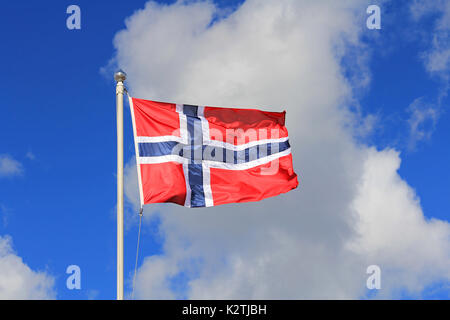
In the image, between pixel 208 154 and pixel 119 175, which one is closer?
pixel 119 175

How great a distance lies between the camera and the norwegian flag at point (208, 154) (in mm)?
21719

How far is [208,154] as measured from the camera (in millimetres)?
23719

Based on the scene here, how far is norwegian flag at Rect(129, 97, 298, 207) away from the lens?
71.3 ft

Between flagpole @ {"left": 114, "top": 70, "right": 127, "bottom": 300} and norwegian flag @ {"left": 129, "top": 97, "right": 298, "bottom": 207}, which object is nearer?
flagpole @ {"left": 114, "top": 70, "right": 127, "bottom": 300}

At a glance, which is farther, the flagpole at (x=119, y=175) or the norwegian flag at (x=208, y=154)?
the norwegian flag at (x=208, y=154)

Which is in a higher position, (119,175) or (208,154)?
(208,154)
